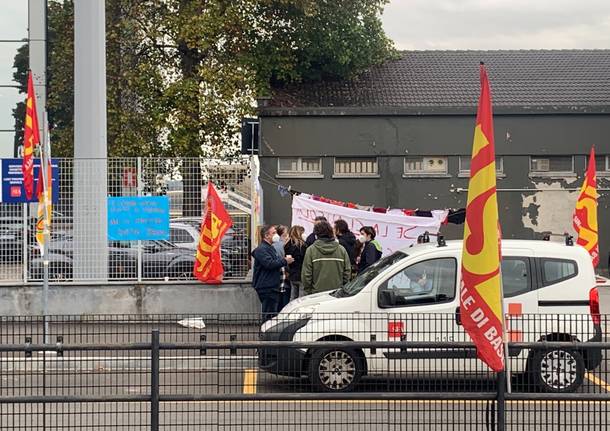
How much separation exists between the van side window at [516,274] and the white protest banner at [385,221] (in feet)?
21.4

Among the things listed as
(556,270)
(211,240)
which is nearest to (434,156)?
(211,240)

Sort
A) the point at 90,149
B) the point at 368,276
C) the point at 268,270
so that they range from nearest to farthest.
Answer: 1. the point at 368,276
2. the point at 268,270
3. the point at 90,149

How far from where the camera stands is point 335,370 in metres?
7.53

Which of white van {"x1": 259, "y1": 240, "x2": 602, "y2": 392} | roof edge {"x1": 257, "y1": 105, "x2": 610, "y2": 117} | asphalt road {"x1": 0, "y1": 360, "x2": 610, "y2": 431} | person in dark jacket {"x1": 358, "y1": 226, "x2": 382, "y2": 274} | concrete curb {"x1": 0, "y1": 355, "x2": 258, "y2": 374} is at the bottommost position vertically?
asphalt road {"x1": 0, "y1": 360, "x2": 610, "y2": 431}

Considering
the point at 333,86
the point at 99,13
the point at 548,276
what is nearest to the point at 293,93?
the point at 333,86

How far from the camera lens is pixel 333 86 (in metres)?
31.3

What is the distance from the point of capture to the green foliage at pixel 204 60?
2803 cm

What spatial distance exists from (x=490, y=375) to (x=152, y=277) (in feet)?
36.3

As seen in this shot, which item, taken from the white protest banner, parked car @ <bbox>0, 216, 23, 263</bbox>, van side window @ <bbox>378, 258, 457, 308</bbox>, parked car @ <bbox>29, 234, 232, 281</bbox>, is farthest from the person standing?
parked car @ <bbox>0, 216, 23, 263</bbox>

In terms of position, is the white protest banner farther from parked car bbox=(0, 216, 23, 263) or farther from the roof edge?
the roof edge

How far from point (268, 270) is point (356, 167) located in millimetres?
13916

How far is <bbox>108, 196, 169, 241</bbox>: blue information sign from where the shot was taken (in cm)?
1736

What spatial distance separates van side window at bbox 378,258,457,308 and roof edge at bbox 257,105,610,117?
16984 mm

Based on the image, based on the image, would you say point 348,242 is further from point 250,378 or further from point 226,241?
point 250,378
